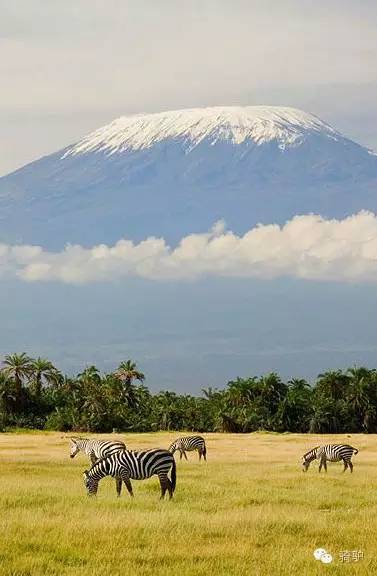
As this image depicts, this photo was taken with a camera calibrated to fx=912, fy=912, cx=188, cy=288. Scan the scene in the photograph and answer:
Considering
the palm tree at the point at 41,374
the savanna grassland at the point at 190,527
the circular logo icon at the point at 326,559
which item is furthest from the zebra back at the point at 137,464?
the palm tree at the point at 41,374

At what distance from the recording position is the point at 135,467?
94.3 feet

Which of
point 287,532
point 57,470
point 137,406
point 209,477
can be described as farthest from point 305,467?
point 137,406

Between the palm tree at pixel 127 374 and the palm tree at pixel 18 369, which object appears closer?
the palm tree at pixel 18 369

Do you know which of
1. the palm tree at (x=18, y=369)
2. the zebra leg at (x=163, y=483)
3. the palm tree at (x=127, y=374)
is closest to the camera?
the zebra leg at (x=163, y=483)

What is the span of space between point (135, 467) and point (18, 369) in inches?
3918

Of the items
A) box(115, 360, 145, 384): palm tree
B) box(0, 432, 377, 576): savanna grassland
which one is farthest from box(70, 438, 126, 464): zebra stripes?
box(115, 360, 145, 384): palm tree

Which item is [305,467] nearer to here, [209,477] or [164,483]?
[209,477]

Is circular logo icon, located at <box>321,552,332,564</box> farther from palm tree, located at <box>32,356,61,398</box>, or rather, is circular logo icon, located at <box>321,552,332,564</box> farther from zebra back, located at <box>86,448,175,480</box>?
palm tree, located at <box>32,356,61,398</box>

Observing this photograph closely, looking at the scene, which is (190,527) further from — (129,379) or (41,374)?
(129,379)

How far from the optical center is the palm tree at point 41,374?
127312 millimetres

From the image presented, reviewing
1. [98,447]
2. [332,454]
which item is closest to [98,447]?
[98,447]

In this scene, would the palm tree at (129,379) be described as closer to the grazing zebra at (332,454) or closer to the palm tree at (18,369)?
the palm tree at (18,369)

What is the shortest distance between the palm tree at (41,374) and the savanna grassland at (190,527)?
90756 mm

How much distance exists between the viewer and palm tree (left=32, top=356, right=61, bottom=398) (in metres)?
127
